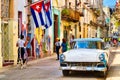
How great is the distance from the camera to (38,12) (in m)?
28.9

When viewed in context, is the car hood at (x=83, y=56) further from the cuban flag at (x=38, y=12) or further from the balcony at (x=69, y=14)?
the balcony at (x=69, y=14)

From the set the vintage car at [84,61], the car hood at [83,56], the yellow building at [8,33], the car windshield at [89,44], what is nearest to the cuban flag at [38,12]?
the yellow building at [8,33]

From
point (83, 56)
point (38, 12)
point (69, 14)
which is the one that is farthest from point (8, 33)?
point (69, 14)

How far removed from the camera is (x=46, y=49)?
37688 mm

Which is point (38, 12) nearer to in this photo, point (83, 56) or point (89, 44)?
point (89, 44)

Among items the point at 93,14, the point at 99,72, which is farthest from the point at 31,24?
the point at 93,14

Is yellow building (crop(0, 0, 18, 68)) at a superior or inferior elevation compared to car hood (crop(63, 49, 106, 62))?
superior

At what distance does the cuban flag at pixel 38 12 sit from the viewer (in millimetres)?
28562

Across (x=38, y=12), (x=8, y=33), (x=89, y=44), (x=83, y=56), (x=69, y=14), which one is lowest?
(x=83, y=56)

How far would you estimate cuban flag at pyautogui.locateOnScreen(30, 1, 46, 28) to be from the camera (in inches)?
1125

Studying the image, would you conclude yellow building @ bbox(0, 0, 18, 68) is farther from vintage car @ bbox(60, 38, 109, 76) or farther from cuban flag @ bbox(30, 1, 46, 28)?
vintage car @ bbox(60, 38, 109, 76)

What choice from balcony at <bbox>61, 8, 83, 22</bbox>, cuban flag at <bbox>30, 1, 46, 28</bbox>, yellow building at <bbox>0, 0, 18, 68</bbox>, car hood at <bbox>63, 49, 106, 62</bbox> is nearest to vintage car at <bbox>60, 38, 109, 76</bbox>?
car hood at <bbox>63, 49, 106, 62</bbox>

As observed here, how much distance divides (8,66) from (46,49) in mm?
13575

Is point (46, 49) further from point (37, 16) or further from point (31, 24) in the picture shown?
point (37, 16)
